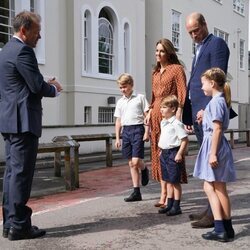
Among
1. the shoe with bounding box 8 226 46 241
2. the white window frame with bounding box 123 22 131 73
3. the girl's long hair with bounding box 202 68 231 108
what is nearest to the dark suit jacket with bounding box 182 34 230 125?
the girl's long hair with bounding box 202 68 231 108

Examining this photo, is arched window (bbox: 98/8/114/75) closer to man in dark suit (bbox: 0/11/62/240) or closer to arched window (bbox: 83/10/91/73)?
arched window (bbox: 83/10/91/73)

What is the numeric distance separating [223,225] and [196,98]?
4.84 ft

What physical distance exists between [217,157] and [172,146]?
1.20 m

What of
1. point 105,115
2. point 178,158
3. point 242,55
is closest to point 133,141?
point 178,158

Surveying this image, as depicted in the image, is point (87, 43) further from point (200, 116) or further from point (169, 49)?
point (200, 116)

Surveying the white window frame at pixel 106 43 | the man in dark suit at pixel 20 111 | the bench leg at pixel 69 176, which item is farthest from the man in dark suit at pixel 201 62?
the white window frame at pixel 106 43

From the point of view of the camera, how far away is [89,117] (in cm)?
1703

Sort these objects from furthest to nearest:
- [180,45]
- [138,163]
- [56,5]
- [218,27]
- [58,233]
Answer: [218,27] < [180,45] < [56,5] < [138,163] < [58,233]

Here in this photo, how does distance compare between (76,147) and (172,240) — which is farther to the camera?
(76,147)

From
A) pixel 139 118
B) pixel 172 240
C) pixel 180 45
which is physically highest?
pixel 180 45

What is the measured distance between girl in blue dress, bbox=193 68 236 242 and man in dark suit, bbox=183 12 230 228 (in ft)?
1.28

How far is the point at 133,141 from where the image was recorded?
686 cm

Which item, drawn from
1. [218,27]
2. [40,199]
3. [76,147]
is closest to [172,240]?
[40,199]

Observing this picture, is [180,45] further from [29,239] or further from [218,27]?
[29,239]
